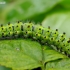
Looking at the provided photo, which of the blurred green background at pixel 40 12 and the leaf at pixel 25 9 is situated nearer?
the blurred green background at pixel 40 12

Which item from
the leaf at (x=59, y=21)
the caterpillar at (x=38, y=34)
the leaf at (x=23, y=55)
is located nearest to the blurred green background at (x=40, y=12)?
the leaf at (x=59, y=21)

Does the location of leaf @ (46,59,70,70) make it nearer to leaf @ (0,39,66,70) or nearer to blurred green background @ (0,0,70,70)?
leaf @ (0,39,66,70)

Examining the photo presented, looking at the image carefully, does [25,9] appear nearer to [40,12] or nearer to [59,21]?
[40,12]

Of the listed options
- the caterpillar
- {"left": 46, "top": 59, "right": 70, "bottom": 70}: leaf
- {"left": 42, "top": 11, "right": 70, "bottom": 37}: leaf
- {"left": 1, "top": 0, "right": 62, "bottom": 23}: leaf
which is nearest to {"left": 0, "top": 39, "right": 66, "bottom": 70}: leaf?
{"left": 46, "top": 59, "right": 70, "bottom": 70}: leaf

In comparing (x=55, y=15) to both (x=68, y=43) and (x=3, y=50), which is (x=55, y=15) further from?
(x=3, y=50)

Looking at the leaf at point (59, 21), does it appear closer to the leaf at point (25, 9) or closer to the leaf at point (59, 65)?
the leaf at point (25, 9)
